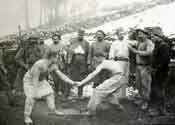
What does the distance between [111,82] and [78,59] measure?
85 cm

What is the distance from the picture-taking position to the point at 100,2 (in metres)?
6.73

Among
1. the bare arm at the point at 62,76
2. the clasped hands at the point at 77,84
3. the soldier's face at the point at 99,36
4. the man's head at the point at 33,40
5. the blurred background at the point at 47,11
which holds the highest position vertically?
the blurred background at the point at 47,11

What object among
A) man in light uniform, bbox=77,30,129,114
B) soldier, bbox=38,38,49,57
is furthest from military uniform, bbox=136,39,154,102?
soldier, bbox=38,38,49,57

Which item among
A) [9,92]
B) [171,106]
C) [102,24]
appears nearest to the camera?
[171,106]

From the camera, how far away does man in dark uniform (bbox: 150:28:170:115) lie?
6.23 metres

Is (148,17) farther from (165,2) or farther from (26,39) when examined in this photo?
(26,39)

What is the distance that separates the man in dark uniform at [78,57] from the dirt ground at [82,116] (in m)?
→ 0.52

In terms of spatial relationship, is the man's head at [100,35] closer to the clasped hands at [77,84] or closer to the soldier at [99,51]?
the soldier at [99,51]

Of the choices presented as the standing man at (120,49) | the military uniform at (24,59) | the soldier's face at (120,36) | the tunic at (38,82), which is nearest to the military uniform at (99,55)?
the standing man at (120,49)

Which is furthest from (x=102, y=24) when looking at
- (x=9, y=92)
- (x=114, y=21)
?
(x=9, y=92)

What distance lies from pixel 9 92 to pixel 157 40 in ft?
10.4

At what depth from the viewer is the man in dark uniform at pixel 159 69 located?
20.5ft

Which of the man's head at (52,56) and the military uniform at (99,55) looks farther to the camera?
the man's head at (52,56)

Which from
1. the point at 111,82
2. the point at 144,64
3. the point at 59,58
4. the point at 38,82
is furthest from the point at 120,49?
the point at 38,82
